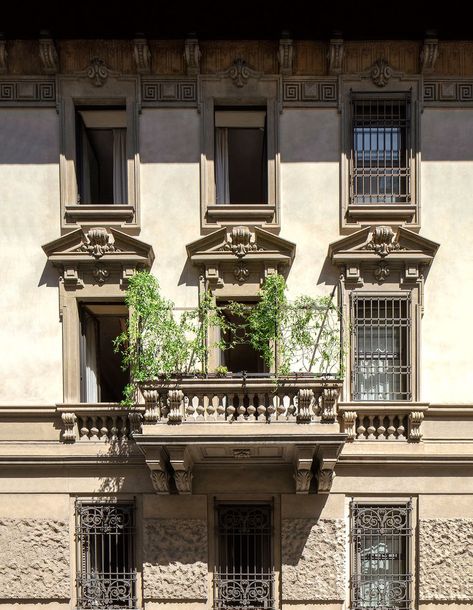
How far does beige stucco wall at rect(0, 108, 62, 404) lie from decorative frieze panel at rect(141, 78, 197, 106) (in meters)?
1.62

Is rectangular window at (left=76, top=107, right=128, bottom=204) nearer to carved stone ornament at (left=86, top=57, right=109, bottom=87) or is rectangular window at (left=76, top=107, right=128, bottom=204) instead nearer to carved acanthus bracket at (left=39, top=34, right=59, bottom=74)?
carved stone ornament at (left=86, top=57, right=109, bottom=87)

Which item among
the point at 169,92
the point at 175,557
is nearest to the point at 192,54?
the point at 169,92

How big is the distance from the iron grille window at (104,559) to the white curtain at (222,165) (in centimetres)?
552

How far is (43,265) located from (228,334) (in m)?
3.34

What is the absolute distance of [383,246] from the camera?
974 centimetres

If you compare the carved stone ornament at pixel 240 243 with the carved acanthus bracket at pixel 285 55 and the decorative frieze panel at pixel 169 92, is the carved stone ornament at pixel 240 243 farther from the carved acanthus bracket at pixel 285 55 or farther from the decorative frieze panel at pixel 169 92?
the carved acanthus bracket at pixel 285 55

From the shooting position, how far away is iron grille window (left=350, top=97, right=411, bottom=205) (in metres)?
10.1

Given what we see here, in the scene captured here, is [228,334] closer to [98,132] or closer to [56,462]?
[56,462]

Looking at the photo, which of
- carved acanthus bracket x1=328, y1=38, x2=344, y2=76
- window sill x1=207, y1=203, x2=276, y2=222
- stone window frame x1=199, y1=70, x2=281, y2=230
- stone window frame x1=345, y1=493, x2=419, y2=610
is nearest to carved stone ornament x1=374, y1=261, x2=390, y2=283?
stone window frame x1=199, y1=70, x2=281, y2=230

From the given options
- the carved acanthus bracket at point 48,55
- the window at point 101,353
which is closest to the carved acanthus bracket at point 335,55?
the carved acanthus bracket at point 48,55

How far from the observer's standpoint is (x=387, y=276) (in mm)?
9844

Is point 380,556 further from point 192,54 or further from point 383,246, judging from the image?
point 192,54

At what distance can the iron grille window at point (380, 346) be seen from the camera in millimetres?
9789

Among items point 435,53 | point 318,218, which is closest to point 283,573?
point 318,218
